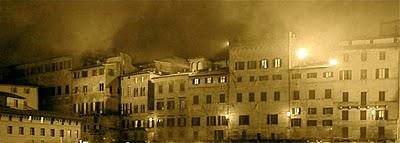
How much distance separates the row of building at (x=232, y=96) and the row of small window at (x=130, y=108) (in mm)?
150

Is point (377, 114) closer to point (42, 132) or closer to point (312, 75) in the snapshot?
point (312, 75)

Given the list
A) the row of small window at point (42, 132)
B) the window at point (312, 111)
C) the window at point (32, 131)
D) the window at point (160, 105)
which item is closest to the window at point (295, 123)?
the window at point (312, 111)

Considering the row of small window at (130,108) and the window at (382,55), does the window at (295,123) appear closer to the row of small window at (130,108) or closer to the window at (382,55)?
the window at (382,55)

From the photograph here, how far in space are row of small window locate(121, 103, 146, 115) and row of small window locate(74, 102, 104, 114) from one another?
2.94 meters

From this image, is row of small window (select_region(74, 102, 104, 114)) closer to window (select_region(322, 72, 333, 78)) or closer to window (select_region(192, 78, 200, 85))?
window (select_region(192, 78, 200, 85))

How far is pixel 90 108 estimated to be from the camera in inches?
3263

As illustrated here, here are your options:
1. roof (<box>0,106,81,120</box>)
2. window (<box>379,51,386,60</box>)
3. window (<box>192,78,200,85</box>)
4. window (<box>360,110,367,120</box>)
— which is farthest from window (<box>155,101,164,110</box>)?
window (<box>379,51,386,60</box>)

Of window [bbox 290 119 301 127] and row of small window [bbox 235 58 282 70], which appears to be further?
row of small window [bbox 235 58 282 70]

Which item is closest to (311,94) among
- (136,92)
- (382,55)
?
(382,55)

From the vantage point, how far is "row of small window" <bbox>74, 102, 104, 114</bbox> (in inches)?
3212

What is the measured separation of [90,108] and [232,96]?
2225cm

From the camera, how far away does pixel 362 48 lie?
62969mm

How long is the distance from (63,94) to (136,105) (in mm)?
12692

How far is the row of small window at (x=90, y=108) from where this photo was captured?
8158 centimetres
